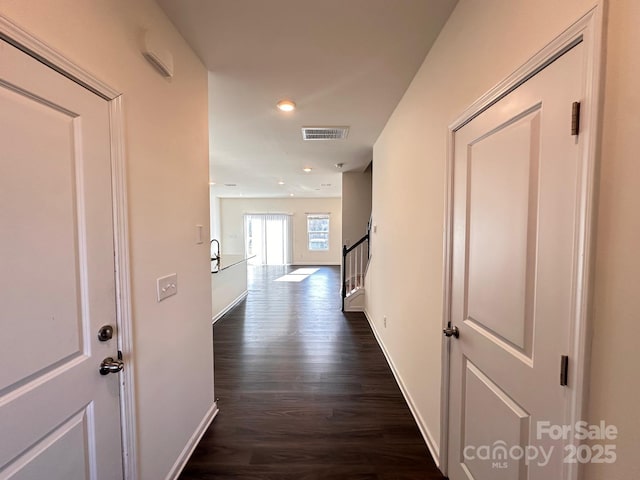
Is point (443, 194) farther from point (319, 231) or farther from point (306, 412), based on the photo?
point (319, 231)

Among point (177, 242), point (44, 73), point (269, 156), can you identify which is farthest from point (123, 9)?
point (269, 156)

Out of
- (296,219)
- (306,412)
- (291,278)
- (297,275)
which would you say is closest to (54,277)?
(306,412)

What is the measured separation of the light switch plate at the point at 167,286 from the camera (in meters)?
1.46

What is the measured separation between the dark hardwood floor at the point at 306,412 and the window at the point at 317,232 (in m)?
6.74

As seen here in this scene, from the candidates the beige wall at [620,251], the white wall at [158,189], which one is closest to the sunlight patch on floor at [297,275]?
the white wall at [158,189]

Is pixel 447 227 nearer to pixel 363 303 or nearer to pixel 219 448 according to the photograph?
pixel 219 448

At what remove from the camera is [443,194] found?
161cm

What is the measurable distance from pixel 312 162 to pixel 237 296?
2.96 meters

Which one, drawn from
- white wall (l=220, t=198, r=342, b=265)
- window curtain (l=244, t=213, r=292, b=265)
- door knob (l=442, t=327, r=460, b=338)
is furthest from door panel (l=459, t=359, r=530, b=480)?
window curtain (l=244, t=213, r=292, b=265)

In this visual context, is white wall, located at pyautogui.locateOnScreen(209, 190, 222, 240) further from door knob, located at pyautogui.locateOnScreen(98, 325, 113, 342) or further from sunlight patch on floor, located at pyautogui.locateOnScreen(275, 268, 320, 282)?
door knob, located at pyautogui.locateOnScreen(98, 325, 113, 342)

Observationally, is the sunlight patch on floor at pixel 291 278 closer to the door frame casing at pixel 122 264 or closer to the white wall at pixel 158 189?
the white wall at pixel 158 189

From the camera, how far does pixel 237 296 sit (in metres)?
5.50

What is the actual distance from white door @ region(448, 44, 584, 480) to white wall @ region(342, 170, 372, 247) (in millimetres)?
4260

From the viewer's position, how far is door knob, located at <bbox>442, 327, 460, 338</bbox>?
1467 millimetres
